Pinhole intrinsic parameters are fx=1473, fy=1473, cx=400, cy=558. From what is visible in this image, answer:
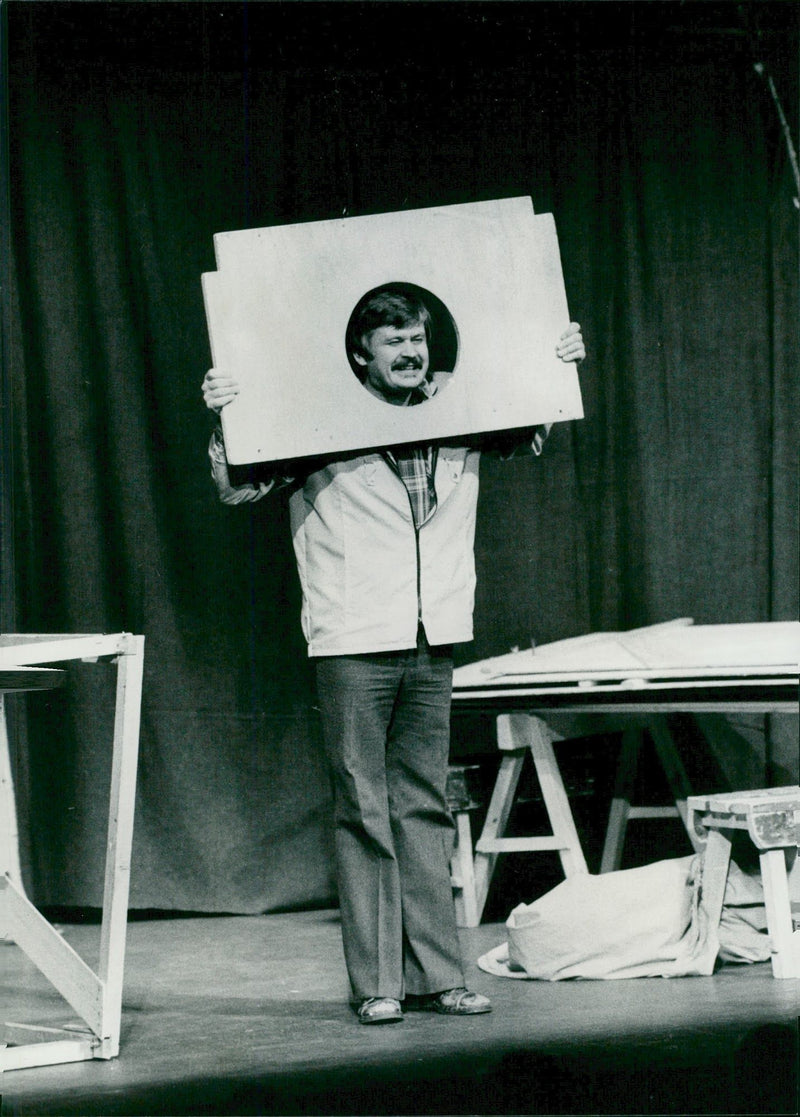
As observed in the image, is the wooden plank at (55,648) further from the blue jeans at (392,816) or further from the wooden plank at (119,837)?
the blue jeans at (392,816)

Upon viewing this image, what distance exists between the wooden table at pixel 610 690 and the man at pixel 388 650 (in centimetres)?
104

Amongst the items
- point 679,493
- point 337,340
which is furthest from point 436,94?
point 337,340

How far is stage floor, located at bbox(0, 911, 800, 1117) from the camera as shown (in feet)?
8.55

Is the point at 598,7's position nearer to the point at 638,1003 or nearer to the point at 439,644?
the point at 439,644

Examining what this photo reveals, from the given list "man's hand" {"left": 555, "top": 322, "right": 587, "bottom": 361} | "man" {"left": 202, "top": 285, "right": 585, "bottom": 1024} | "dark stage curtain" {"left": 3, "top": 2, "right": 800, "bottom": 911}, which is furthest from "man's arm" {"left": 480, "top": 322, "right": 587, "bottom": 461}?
"dark stage curtain" {"left": 3, "top": 2, "right": 800, "bottom": 911}

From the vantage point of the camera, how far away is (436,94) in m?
4.94

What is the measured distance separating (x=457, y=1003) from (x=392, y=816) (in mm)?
439

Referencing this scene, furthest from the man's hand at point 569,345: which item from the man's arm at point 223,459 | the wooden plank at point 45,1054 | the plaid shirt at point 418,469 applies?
the wooden plank at point 45,1054

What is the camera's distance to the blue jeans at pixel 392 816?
3.30 metres

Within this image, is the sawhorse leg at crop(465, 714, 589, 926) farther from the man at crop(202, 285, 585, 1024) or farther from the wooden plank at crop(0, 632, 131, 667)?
the wooden plank at crop(0, 632, 131, 667)

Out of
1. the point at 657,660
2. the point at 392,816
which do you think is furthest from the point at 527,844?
the point at 392,816

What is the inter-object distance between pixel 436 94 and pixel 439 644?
2365mm

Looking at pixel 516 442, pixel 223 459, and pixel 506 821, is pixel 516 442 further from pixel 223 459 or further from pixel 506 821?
pixel 506 821

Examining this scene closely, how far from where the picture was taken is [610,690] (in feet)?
A: 14.1
